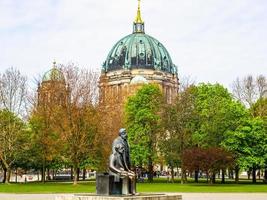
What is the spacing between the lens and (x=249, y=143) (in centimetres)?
6066

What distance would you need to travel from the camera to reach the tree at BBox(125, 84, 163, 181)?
6656cm

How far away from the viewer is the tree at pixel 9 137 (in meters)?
56.8

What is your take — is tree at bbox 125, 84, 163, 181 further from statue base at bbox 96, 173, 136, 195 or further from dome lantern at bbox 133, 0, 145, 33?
dome lantern at bbox 133, 0, 145, 33

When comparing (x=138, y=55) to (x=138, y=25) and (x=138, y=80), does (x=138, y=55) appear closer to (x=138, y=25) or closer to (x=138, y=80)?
(x=138, y=25)

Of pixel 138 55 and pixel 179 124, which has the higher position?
pixel 138 55

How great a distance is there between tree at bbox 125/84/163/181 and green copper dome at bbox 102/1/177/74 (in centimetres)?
7295

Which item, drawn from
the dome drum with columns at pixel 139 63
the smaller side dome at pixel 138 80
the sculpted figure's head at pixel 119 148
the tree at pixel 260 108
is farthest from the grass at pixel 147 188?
the dome drum with columns at pixel 139 63

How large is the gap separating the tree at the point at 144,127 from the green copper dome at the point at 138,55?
72.9 meters

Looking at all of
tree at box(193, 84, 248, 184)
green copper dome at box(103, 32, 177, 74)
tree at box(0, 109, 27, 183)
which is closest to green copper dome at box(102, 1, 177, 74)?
green copper dome at box(103, 32, 177, 74)

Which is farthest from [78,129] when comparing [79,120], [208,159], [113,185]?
[113,185]

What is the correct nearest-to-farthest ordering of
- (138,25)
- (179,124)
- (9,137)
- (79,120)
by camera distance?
(79,120) < (9,137) < (179,124) < (138,25)

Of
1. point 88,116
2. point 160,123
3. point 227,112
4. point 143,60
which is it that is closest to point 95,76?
point 88,116

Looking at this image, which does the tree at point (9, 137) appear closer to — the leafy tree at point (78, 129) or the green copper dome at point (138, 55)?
the leafy tree at point (78, 129)

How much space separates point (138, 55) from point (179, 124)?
8460cm
